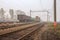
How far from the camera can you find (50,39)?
35.6 feet

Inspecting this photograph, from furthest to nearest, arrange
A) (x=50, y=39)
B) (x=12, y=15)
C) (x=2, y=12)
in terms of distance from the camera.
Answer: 1. (x=12, y=15)
2. (x=2, y=12)
3. (x=50, y=39)

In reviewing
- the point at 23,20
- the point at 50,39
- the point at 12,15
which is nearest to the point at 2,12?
the point at 12,15

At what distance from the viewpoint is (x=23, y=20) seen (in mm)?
69562

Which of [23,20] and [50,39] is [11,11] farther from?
[50,39]

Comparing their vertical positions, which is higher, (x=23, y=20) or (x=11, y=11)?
(x=11, y=11)

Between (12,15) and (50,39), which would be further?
(12,15)

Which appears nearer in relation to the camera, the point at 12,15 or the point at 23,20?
the point at 23,20

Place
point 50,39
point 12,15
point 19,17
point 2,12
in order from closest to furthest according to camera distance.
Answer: point 50,39 < point 19,17 < point 2,12 < point 12,15

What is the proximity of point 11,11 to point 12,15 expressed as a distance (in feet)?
15.4

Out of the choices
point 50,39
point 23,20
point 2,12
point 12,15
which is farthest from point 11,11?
point 50,39

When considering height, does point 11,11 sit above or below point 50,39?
above

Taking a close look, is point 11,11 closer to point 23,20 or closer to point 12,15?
point 12,15

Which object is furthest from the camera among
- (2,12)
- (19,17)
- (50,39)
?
(2,12)

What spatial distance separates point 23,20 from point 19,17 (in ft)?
11.4
